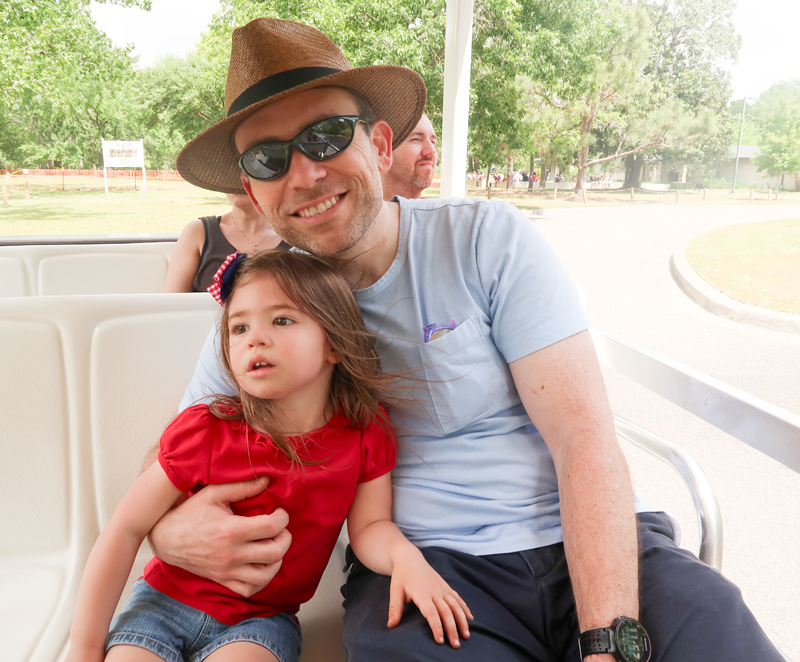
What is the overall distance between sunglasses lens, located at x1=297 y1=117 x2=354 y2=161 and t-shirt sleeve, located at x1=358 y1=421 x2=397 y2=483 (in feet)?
1.70

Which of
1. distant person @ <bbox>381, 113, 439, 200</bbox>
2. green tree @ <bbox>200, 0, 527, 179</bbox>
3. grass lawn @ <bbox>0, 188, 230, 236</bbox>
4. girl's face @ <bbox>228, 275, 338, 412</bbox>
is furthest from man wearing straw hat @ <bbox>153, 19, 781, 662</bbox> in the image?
grass lawn @ <bbox>0, 188, 230, 236</bbox>

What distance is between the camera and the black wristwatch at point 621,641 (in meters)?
0.84

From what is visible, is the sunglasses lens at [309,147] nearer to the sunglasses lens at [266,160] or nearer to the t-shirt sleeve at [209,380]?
the sunglasses lens at [266,160]

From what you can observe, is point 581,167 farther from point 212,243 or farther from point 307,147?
point 307,147

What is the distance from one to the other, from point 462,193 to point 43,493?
3.51 metres

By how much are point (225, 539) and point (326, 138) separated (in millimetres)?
739

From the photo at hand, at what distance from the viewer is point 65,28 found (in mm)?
6852

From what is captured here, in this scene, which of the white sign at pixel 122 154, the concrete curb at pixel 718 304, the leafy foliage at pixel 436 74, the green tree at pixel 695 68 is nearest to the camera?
the concrete curb at pixel 718 304

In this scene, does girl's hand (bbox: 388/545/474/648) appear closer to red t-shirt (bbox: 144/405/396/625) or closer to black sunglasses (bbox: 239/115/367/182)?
red t-shirt (bbox: 144/405/396/625)

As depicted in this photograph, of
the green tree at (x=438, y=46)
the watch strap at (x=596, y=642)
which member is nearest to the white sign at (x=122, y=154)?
the green tree at (x=438, y=46)

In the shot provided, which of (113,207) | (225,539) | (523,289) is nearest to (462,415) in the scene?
(523,289)

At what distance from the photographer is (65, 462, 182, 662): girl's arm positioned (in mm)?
961

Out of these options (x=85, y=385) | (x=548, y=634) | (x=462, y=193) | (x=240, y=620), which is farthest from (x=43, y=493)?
(x=462, y=193)

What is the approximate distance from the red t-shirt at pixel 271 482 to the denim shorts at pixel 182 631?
2 cm
